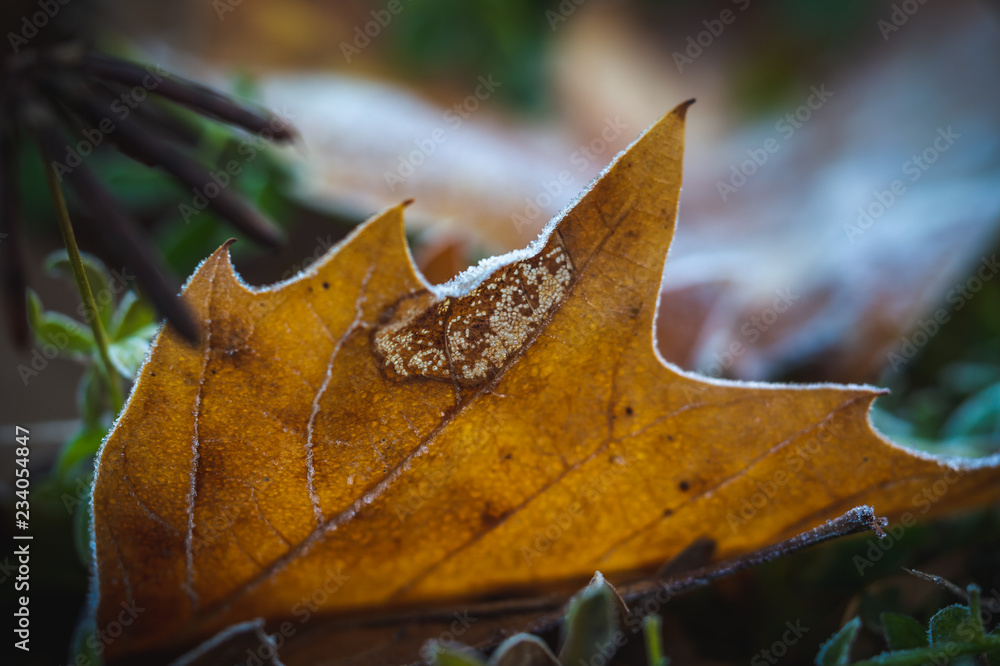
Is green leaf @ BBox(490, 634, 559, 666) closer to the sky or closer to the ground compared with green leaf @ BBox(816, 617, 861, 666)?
closer to the sky

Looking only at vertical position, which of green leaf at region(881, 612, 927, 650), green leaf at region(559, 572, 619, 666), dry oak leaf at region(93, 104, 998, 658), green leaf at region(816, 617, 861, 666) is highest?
dry oak leaf at region(93, 104, 998, 658)

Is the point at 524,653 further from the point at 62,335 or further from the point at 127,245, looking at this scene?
the point at 62,335

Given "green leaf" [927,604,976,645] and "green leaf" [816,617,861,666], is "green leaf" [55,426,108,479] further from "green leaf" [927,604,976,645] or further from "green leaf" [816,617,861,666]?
"green leaf" [927,604,976,645]

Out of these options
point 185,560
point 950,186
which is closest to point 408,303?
point 185,560

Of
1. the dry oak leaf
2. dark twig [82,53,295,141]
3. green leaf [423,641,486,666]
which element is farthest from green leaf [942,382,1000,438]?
dark twig [82,53,295,141]

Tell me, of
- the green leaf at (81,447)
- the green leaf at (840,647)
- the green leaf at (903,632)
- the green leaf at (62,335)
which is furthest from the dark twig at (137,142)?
the green leaf at (903,632)

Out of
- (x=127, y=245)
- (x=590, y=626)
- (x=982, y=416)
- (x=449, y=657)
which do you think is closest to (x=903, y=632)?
(x=590, y=626)

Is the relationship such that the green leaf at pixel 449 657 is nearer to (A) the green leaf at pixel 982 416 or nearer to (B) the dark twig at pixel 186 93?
(B) the dark twig at pixel 186 93
